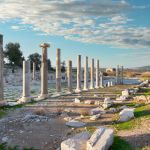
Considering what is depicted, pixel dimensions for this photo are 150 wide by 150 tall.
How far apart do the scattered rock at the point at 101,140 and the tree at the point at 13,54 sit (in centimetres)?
7684

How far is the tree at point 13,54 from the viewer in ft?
292

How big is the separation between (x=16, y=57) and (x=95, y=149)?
78923 millimetres

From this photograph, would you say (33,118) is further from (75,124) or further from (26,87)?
(26,87)

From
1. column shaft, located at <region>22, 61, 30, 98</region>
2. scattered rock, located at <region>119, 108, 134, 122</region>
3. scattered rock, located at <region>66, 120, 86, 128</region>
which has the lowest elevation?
scattered rock, located at <region>66, 120, 86, 128</region>

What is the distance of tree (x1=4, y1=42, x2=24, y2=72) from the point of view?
8906 cm

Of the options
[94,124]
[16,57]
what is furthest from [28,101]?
[16,57]

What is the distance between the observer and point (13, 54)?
3514 inches

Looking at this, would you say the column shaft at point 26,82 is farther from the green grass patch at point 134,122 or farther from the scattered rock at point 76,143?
the scattered rock at point 76,143

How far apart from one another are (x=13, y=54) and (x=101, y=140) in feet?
255

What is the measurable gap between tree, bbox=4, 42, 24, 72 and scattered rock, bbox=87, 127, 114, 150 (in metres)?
76.8

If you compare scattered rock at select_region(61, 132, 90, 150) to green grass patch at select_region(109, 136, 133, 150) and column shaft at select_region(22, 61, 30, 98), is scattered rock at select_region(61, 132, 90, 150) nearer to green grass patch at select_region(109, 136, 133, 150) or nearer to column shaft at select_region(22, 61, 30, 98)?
green grass patch at select_region(109, 136, 133, 150)

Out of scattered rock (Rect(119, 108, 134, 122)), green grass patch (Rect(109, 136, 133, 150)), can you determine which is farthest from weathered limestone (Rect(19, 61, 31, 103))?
green grass patch (Rect(109, 136, 133, 150))

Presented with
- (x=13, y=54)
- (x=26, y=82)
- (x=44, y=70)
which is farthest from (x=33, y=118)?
(x=13, y=54)

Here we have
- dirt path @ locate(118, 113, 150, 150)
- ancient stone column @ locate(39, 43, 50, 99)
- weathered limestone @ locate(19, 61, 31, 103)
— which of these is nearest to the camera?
dirt path @ locate(118, 113, 150, 150)
